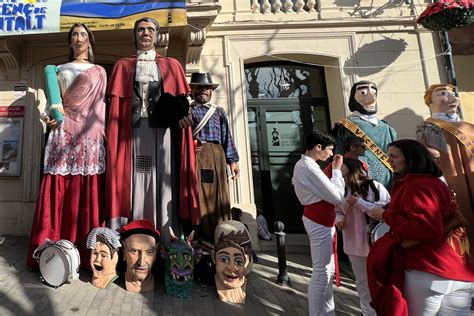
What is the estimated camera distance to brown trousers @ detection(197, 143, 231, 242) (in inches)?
144

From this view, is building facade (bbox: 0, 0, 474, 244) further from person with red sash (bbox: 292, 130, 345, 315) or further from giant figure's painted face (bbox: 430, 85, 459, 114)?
person with red sash (bbox: 292, 130, 345, 315)

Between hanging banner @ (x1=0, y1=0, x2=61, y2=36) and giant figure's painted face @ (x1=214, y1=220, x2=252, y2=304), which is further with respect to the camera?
hanging banner @ (x1=0, y1=0, x2=61, y2=36)

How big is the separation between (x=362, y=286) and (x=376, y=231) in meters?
0.53

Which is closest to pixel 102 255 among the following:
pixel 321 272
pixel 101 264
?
pixel 101 264

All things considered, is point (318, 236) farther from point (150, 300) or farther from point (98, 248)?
point (98, 248)

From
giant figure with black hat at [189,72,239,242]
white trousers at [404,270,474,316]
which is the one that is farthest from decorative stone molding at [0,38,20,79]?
white trousers at [404,270,474,316]

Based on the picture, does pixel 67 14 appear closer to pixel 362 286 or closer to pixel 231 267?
pixel 231 267

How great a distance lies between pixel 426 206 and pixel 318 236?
983 mm

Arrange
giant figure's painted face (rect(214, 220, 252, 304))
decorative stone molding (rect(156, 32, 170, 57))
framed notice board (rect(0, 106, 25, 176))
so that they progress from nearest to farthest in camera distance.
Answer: giant figure's painted face (rect(214, 220, 252, 304)) < decorative stone molding (rect(156, 32, 170, 57)) < framed notice board (rect(0, 106, 25, 176))

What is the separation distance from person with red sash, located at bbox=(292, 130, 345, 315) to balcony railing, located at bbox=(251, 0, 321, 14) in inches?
156

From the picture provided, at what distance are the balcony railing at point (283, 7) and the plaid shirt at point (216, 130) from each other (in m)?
2.77

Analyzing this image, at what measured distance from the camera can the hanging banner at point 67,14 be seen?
183 inches

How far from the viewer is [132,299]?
2.79m

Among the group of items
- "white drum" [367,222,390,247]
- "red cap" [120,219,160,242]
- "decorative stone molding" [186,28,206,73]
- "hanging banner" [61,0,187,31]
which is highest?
"hanging banner" [61,0,187,31]
